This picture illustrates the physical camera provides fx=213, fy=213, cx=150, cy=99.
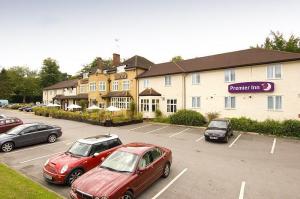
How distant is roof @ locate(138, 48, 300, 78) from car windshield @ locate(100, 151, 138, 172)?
64.5 feet

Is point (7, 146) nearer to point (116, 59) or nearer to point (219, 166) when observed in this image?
point (219, 166)

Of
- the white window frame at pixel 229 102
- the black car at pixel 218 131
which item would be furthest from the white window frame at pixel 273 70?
the black car at pixel 218 131

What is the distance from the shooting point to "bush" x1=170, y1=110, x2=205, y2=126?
25.2 m

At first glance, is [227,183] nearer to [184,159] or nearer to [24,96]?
[184,159]

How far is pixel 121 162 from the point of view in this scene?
8133 millimetres

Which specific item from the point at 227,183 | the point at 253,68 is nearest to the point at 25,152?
the point at 227,183

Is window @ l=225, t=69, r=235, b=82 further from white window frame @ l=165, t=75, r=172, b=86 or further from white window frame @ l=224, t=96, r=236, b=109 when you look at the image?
white window frame @ l=165, t=75, r=172, b=86

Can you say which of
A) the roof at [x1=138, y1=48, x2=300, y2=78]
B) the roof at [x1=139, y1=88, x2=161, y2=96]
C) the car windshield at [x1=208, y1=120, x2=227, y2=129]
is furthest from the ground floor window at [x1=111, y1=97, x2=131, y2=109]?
the car windshield at [x1=208, y1=120, x2=227, y2=129]

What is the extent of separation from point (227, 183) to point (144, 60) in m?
31.2

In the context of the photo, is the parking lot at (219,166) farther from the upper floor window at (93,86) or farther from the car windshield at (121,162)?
the upper floor window at (93,86)

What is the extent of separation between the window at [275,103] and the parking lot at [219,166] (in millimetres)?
4188

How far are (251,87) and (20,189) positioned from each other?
2216 cm

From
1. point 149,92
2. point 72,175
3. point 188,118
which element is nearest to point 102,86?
point 149,92

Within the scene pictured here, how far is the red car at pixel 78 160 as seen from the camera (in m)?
8.81
